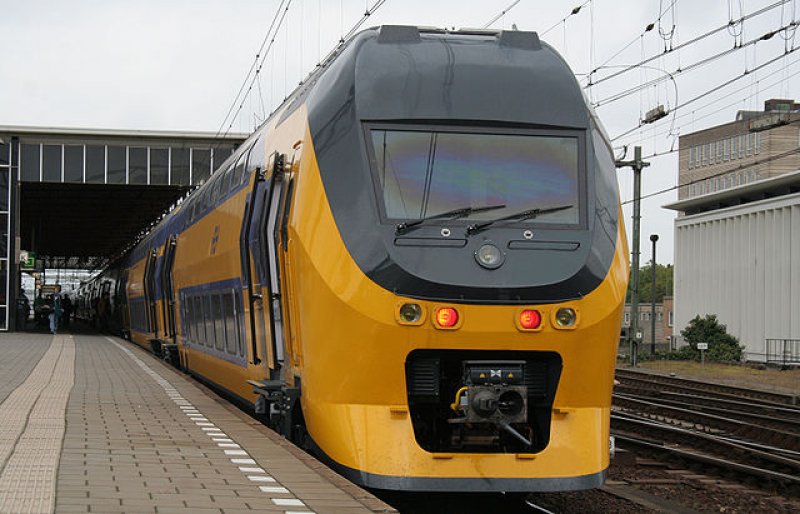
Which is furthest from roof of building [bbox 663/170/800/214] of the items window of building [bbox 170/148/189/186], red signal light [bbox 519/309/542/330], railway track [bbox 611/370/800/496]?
red signal light [bbox 519/309/542/330]

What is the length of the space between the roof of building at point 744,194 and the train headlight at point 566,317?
158 ft

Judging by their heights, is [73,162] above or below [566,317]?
above

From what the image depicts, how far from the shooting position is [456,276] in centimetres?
888

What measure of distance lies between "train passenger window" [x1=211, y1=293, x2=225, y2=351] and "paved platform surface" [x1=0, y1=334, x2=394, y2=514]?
788 millimetres

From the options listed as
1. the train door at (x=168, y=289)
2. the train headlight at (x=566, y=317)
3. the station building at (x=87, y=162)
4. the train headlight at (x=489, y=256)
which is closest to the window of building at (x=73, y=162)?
the station building at (x=87, y=162)

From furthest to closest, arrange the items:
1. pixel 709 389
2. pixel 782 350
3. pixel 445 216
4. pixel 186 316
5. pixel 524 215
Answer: pixel 782 350 → pixel 709 389 → pixel 186 316 → pixel 524 215 → pixel 445 216

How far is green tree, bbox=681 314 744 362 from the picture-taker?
5084 cm

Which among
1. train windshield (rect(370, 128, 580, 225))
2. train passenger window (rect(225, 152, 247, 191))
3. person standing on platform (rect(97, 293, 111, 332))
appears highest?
train passenger window (rect(225, 152, 247, 191))

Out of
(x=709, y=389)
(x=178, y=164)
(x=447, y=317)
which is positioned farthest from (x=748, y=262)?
(x=447, y=317)

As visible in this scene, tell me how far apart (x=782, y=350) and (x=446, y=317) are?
157ft

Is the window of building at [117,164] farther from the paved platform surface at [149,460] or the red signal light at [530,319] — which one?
the red signal light at [530,319]

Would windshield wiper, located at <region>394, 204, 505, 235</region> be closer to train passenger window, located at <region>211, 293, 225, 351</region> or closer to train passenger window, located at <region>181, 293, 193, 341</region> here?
train passenger window, located at <region>211, 293, 225, 351</region>

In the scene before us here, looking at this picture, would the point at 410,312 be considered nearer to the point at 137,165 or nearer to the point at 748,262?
the point at 137,165

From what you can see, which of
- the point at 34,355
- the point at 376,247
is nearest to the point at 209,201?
the point at 376,247
